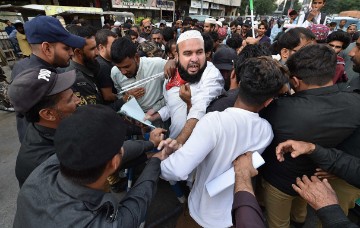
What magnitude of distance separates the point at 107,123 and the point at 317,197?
1.40 m

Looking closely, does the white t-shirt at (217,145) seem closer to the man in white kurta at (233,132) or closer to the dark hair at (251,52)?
the man in white kurta at (233,132)

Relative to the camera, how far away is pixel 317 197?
1.37m

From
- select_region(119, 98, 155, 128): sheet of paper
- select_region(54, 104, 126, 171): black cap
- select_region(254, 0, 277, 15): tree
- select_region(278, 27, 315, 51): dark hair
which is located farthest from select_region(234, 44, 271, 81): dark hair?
select_region(254, 0, 277, 15): tree

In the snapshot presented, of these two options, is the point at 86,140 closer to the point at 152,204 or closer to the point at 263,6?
the point at 152,204

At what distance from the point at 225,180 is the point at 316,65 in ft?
3.53

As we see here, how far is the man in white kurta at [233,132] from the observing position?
1387 mm

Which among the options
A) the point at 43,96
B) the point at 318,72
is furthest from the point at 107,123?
the point at 318,72

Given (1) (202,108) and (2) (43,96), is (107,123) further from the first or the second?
(1) (202,108)

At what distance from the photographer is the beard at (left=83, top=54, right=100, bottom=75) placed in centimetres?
267

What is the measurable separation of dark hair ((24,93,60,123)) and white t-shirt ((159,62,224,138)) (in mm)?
1086

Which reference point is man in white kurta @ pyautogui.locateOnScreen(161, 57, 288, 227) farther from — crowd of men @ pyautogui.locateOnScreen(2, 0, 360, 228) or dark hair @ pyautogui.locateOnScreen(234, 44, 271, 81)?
dark hair @ pyautogui.locateOnScreen(234, 44, 271, 81)

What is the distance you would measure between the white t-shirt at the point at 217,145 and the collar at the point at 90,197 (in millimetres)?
515

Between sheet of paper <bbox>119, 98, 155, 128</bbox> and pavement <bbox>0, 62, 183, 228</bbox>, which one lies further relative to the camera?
pavement <bbox>0, 62, 183, 228</bbox>

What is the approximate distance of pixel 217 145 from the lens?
145 cm
